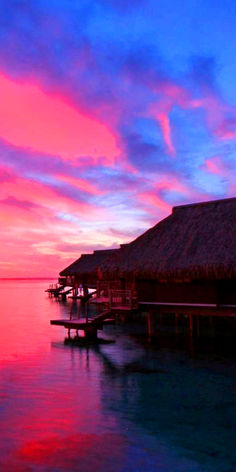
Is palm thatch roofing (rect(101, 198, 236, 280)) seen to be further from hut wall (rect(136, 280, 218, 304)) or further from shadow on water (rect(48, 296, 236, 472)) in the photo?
shadow on water (rect(48, 296, 236, 472))

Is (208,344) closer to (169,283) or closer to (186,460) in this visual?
(169,283)

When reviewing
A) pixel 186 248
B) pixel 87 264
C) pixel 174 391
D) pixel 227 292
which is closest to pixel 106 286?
pixel 186 248

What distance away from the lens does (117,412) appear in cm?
1165

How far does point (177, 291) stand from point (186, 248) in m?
2.14

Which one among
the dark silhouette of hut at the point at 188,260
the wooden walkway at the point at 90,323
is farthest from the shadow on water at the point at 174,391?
the dark silhouette of hut at the point at 188,260

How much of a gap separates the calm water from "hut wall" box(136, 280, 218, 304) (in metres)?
2.74

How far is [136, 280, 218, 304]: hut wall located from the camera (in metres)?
21.1

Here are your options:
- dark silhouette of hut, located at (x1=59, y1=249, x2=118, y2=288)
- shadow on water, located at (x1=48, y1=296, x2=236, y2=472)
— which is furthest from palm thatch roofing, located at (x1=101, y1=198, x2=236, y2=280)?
dark silhouette of hut, located at (x1=59, y1=249, x2=118, y2=288)

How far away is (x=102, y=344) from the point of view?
76.7ft

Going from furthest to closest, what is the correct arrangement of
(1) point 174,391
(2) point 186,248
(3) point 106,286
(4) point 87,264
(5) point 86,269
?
1. (4) point 87,264
2. (5) point 86,269
3. (3) point 106,286
4. (2) point 186,248
5. (1) point 174,391

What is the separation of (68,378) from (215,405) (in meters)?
5.63

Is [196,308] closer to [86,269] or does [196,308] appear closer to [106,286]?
[106,286]

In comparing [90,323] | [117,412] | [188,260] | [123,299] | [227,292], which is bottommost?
[117,412]

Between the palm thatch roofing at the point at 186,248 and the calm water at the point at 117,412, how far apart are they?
371cm
